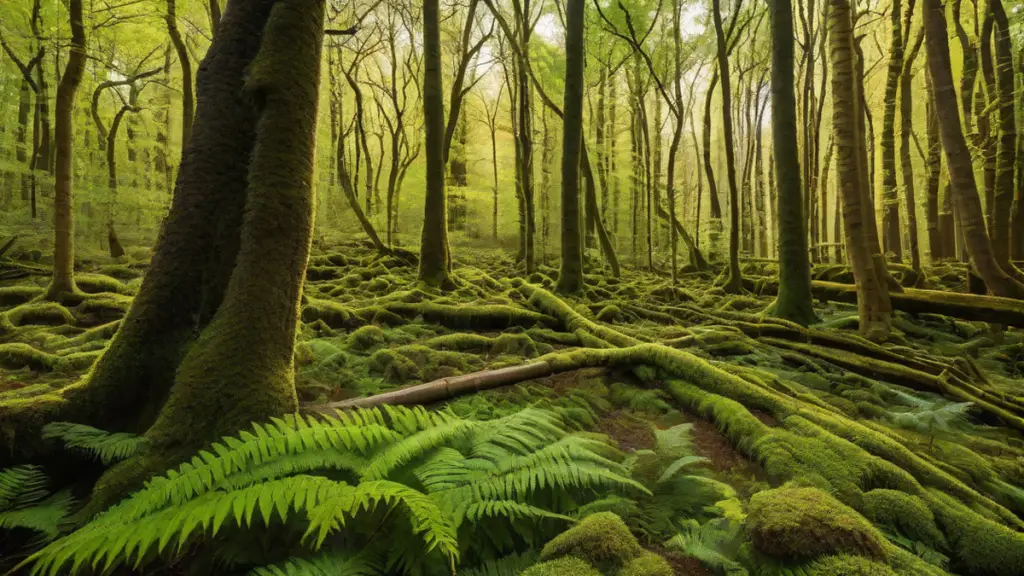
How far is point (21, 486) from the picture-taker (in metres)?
2.10

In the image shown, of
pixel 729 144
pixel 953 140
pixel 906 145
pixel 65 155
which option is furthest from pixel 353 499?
pixel 906 145

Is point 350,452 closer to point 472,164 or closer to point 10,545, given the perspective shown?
point 10,545

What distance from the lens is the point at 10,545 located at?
6.36 feet

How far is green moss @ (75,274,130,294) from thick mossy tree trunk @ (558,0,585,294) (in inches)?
344

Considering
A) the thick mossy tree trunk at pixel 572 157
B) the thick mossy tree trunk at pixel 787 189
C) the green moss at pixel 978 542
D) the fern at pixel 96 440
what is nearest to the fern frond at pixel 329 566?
the fern at pixel 96 440

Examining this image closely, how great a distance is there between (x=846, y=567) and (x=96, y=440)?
3532 millimetres

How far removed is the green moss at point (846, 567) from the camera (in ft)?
5.00

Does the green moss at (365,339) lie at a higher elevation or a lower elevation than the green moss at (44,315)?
lower

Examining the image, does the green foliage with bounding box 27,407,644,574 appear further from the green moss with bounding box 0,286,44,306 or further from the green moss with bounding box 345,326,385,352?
the green moss with bounding box 0,286,44,306

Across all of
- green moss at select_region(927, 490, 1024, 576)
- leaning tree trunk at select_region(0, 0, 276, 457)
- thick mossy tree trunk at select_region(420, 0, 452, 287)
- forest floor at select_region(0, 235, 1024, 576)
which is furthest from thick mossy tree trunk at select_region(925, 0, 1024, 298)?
leaning tree trunk at select_region(0, 0, 276, 457)

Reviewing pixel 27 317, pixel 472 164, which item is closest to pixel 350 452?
pixel 27 317

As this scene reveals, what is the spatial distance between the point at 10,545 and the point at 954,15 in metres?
16.4

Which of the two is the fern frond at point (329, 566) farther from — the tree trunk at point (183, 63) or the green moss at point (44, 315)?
the tree trunk at point (183, 63)

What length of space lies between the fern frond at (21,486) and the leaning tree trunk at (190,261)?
14.3 inches
